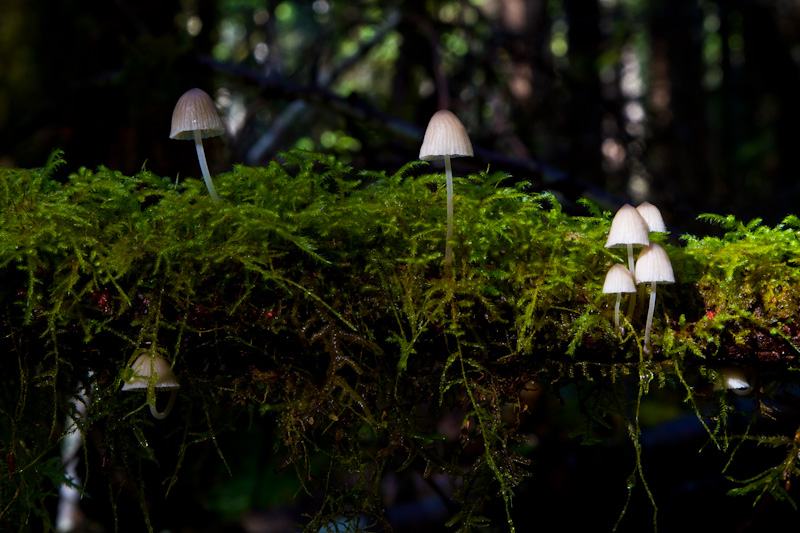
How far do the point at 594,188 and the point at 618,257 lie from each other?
6.99ft

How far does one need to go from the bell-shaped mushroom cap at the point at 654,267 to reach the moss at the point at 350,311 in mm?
118

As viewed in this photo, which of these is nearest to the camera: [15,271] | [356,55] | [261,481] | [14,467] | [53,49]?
[15,271]

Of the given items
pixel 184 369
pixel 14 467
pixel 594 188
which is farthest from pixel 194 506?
pixel 594 188

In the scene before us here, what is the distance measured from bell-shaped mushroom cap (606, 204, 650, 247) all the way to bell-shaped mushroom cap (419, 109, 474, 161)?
1.30ft

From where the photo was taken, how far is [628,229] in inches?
55.9

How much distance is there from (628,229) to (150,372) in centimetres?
121

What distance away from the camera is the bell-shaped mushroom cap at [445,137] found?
149cm

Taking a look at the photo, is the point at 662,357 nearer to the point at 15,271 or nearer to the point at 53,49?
the point at 15,271

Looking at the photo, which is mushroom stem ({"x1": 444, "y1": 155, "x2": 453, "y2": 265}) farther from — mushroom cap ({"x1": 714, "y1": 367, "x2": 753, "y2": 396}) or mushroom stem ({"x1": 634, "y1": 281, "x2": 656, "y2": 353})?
mushroom cap ({"x1": 714, "y1": 367, "x2": 753, "y2": 396})

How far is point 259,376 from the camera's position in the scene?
5.11 ft

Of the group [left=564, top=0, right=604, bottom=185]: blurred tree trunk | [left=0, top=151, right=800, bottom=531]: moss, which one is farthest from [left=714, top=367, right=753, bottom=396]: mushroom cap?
[left=564, top=0, right=604, bottom=185]: blurred tree trunk

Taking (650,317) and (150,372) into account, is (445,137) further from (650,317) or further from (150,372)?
(150,372)

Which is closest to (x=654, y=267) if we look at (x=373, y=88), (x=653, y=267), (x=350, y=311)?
(x=653, y=267)

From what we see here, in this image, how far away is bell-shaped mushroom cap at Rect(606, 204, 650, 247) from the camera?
55.7 inches
